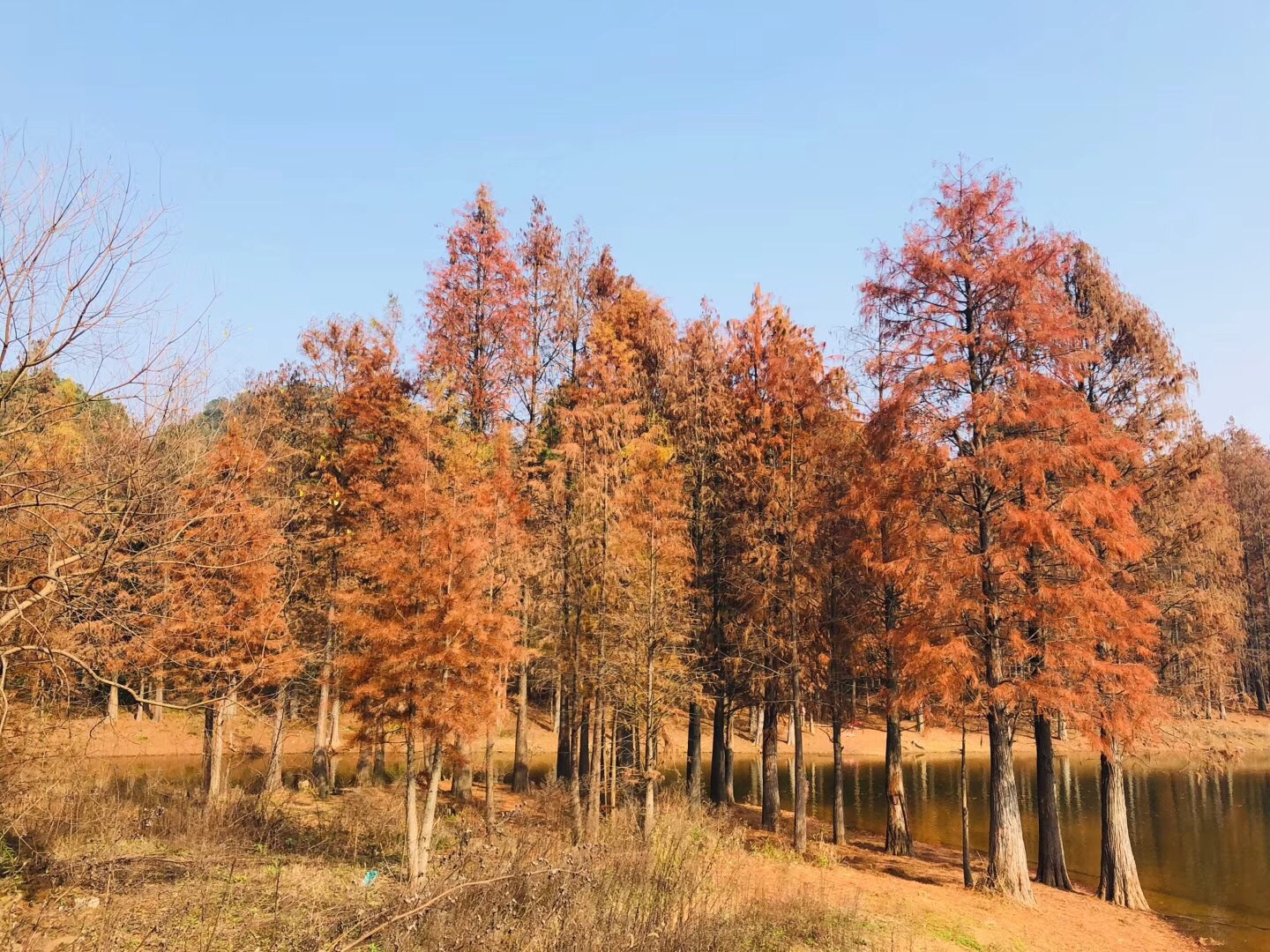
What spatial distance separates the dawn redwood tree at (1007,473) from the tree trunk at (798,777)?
4431mm

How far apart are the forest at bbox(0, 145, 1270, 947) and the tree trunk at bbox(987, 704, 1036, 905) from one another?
0.06 m

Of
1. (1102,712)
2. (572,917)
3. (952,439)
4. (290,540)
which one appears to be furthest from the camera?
(290,540)

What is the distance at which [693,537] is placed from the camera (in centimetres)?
2483

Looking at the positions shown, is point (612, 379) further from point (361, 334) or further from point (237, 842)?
point (237, 842)

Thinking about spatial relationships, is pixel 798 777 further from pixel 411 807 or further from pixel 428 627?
pixel 428 627

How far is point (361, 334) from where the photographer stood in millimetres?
26141

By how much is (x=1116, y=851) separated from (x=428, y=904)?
1709 centimetres

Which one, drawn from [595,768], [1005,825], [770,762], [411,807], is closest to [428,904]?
[411,807]

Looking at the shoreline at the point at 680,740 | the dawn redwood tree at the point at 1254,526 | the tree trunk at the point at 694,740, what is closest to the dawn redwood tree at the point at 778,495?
the tree trunk at the point at 694,740

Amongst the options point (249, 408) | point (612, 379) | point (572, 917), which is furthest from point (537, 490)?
point (572, 917)

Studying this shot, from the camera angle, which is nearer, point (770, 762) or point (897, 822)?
point (897, 822)

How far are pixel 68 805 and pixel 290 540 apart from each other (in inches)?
381

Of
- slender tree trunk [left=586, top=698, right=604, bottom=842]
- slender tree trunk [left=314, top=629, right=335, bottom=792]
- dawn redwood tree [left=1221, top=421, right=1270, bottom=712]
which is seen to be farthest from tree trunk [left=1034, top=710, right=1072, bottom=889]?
dawn redwood tree [left=1221, top=421, right=1270, bottom=712]

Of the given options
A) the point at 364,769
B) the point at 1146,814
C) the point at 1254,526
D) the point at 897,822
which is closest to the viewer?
the point at 897,822
